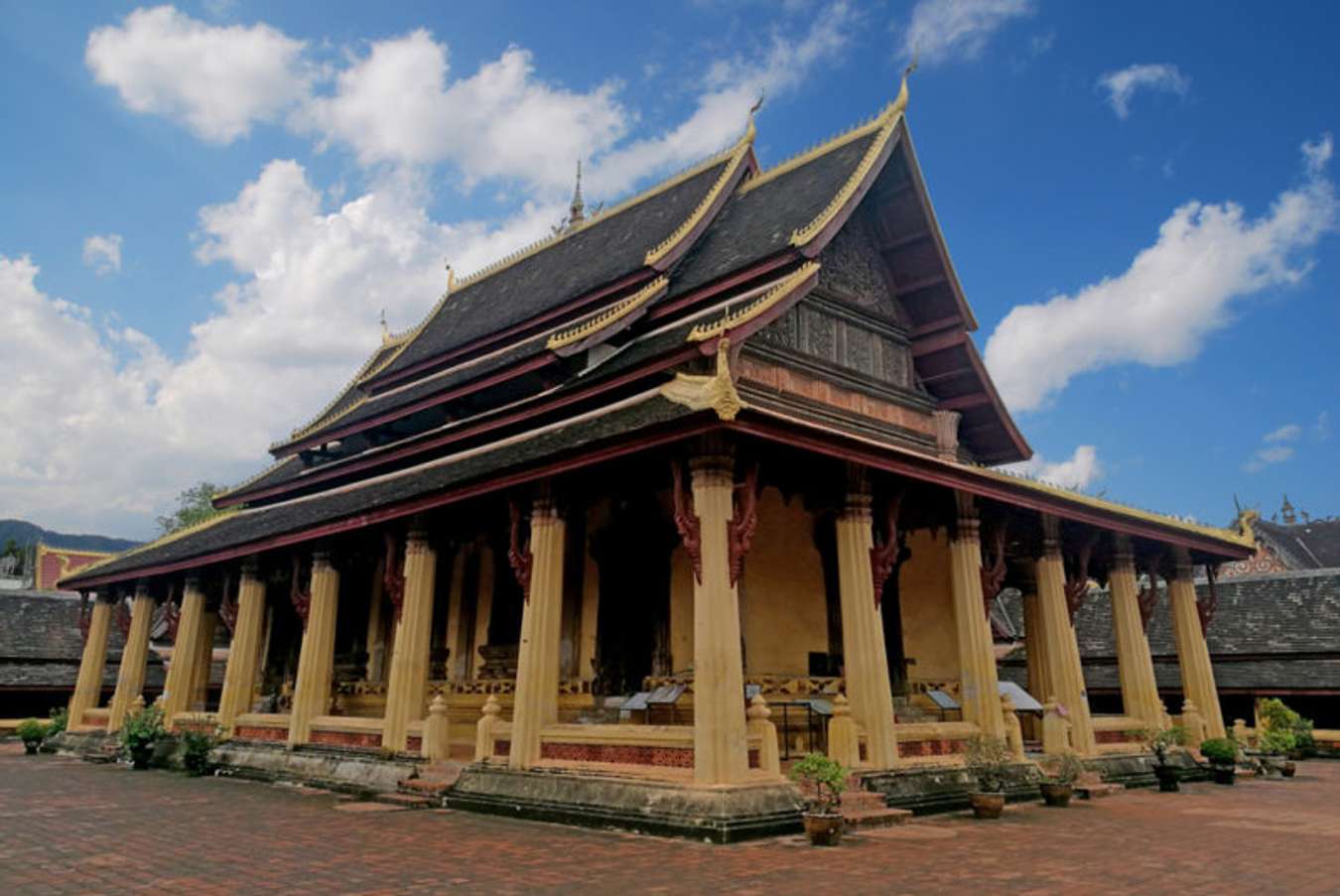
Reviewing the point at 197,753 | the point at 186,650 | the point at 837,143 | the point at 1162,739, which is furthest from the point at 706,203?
the point at 186,650

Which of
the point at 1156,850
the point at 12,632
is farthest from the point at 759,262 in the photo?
the point at 12,632

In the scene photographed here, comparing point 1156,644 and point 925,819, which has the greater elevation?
point 1156,644

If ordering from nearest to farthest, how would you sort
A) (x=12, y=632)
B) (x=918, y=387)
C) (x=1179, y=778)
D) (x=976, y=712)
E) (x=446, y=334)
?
(x=976, y=712) → (x=1179, y=778) → (x=918, y=387) → (x=446, y=334) → (x=12, y=632)

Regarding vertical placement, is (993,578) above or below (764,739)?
above

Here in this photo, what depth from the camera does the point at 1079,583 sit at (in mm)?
15859

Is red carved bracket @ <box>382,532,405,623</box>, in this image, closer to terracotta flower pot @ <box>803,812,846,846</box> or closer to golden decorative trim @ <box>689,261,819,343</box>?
golden decorative trim @ <box>689,261,819,343</box>

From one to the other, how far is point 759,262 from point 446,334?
36.0 feet

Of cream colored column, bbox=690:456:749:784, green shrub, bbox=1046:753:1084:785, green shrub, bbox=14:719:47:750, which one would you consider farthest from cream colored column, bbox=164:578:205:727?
green shrub, bbox=1046:753:1084:785

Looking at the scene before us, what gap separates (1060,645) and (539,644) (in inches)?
321

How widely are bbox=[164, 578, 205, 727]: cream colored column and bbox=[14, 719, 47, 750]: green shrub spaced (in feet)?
14.2

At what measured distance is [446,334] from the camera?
23203 millimetres

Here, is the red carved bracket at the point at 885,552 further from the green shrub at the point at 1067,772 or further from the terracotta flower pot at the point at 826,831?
the terracotta flower pot at the point at 826,831

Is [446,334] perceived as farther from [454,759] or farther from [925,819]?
[925,819]

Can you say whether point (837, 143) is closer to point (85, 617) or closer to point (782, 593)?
point (782, 593)
